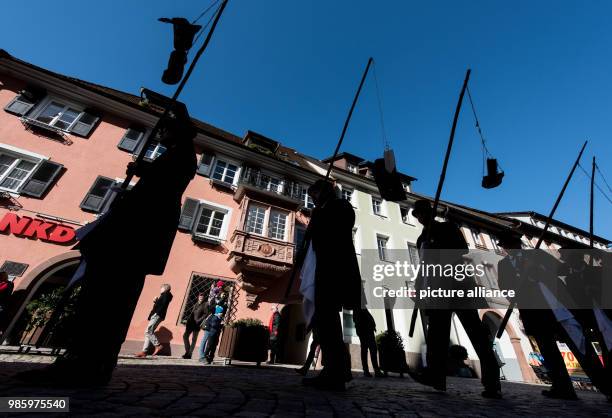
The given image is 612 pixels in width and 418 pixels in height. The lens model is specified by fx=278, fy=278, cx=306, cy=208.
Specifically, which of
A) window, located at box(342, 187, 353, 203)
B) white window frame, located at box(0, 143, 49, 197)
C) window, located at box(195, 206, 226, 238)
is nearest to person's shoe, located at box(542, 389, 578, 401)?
window, located at box(195, 206, 226, 238)

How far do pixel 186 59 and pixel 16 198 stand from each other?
9918 mm

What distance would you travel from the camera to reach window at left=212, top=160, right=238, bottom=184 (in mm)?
14984

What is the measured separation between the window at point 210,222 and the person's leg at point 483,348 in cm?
1149

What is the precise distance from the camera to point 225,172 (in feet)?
50.0

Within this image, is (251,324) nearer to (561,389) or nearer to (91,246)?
(91,246)

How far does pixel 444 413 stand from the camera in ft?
6.39

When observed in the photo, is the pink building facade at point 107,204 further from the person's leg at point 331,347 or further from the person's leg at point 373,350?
the person's leg at point 331,347

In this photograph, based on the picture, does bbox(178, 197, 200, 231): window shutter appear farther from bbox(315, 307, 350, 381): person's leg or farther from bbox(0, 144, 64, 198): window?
bbox(315, 307, 350, 381): person's leg

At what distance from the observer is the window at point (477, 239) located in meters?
21.9

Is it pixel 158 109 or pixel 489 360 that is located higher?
pixel 158 109

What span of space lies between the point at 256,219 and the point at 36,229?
809 cm

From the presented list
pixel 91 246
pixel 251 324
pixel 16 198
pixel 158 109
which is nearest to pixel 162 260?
pixel 91 246

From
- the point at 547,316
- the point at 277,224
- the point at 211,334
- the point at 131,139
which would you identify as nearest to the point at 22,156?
the point at 131,139

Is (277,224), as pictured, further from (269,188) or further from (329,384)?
(329,384)
